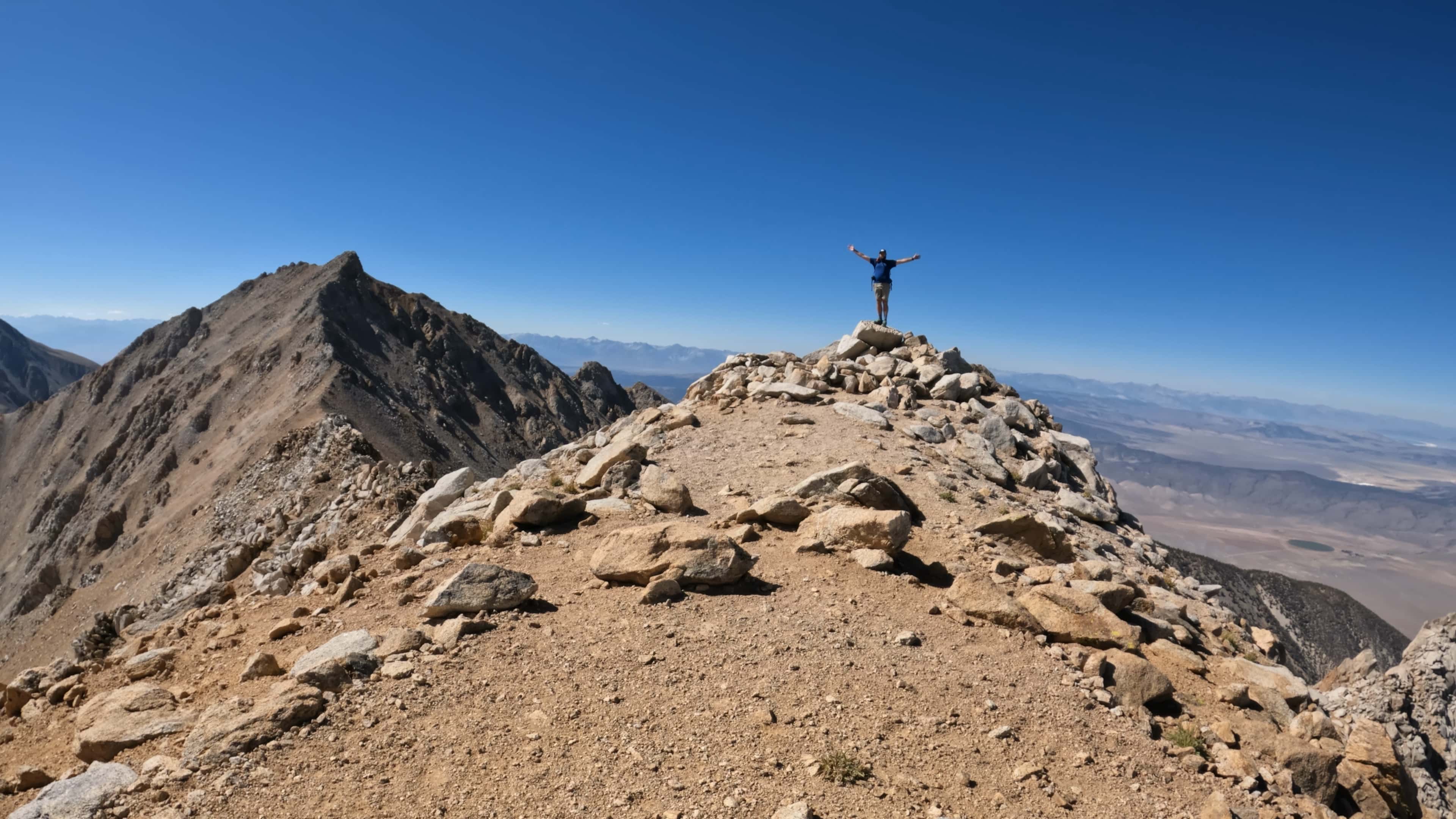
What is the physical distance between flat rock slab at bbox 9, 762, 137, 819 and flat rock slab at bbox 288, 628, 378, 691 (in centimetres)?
127

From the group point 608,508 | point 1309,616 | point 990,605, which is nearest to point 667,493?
point 608,508

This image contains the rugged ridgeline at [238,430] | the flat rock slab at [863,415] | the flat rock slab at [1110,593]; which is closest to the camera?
the flat rock slab at [1110,593]

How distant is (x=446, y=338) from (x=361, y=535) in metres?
87.4

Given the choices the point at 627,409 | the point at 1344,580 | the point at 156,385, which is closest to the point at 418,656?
the point at 156,385

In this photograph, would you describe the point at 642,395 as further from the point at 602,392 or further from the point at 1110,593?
the point at 1110,593

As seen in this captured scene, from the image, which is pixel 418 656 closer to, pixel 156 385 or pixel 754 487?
pixel 754 487

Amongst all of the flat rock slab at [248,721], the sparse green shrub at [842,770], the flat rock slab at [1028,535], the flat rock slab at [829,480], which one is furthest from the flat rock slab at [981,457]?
the flat rock slab at [248,721]

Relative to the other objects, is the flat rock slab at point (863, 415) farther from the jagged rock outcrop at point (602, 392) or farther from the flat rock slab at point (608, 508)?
the jagged rock outcrop at point (602, 392)

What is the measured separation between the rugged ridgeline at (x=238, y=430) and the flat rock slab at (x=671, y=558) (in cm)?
923

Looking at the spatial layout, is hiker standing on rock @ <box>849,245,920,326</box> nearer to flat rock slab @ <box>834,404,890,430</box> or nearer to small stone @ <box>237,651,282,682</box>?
flat rock slab @ <box>834,404,890,430</box>

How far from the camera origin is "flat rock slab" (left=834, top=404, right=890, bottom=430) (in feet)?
51.3

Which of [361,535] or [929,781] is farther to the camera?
[361,535]

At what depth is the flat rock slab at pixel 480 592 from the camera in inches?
293

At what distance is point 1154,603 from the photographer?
967 centimetres
